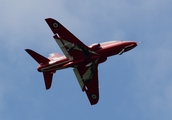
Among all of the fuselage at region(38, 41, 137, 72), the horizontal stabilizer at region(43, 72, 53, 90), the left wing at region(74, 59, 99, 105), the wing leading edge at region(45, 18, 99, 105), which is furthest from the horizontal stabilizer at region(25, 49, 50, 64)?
the left wing at region(74, 59, 99, 105)

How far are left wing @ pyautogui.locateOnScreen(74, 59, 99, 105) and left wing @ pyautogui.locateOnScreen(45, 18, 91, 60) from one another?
2.26m

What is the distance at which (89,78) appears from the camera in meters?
81.8

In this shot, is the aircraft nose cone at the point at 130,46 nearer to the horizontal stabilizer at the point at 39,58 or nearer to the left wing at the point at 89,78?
the left wing at the point at 89,78

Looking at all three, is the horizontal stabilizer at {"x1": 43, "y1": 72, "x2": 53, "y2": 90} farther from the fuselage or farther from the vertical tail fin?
the fuselage

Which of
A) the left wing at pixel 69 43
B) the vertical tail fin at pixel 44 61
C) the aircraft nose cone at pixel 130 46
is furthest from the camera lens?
the vertical tail fin at pixel 44 61

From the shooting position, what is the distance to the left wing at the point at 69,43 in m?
75.9

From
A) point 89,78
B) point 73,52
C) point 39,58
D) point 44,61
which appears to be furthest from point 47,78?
point 89,78

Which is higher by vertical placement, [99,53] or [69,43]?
[69,43]

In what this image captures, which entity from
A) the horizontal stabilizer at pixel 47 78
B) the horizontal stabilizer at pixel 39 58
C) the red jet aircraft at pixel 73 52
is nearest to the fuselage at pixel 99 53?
the red jet aircraft at pixel 73 52

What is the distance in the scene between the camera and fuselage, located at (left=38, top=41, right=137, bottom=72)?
76.8 metres

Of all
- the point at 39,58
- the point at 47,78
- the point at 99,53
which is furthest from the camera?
the point at 47,78

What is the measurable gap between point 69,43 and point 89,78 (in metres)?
7.62

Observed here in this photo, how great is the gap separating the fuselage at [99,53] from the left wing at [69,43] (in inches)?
27.9

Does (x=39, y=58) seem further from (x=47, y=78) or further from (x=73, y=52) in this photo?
(x=73, y=52)
